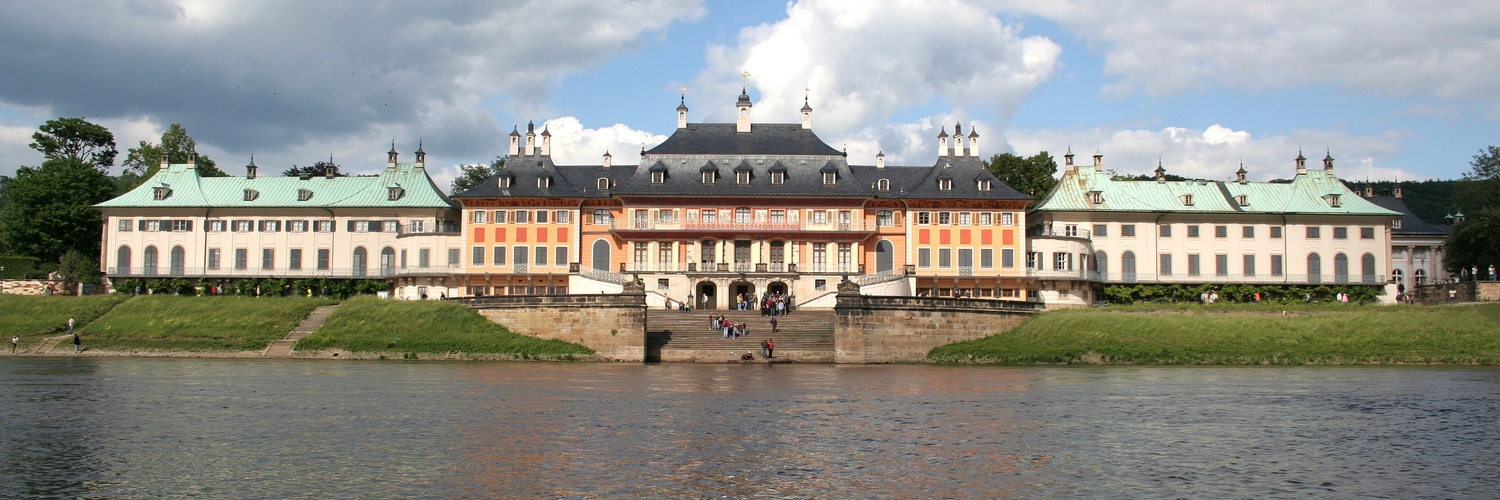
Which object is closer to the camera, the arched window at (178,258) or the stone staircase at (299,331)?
the stone staircase at (299,331)

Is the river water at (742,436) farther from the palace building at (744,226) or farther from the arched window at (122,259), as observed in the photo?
the arched window at (122,259)

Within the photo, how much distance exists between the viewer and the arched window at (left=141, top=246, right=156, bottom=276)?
71.8 metres

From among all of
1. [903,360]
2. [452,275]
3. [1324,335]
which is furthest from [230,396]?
[1324,335]

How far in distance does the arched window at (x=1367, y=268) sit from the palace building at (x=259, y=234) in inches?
2203

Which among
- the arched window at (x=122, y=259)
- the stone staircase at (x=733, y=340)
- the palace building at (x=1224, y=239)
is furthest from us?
the arched window at (x=122, y=259)

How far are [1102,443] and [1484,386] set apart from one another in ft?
63.7

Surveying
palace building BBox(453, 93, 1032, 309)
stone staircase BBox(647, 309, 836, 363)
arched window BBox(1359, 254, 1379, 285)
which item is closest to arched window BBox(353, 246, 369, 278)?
palace building BBox(453, 93, 1032, 309)

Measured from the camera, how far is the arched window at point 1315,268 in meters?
71.6

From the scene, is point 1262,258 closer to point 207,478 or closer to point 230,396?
point 230,396

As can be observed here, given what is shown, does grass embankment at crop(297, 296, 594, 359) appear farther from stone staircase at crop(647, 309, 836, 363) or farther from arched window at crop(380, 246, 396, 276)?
arched window at crop(380, 246, 396, 276)

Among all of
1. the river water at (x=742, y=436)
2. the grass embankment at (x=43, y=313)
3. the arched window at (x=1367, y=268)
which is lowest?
the river water at (x=742, y=436)

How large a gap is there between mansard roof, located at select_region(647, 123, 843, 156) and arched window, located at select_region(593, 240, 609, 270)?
20.8ft

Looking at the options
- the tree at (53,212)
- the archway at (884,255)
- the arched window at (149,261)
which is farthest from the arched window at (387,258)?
the archway at (884,255)

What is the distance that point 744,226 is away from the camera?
6900 centimetres
